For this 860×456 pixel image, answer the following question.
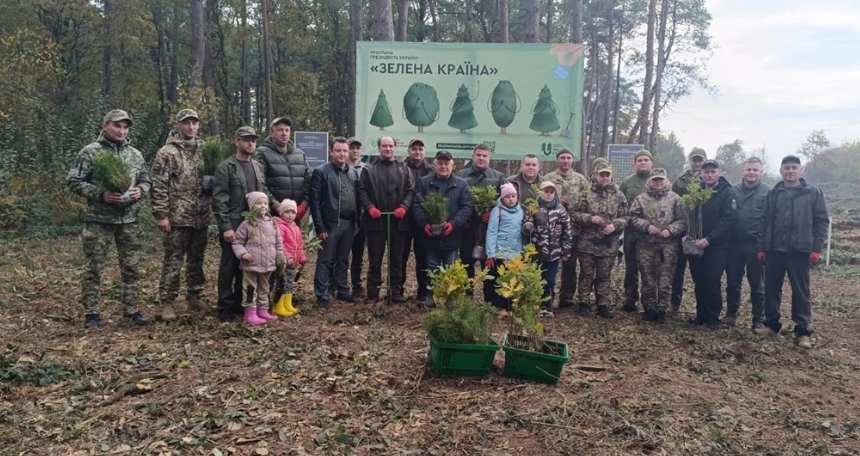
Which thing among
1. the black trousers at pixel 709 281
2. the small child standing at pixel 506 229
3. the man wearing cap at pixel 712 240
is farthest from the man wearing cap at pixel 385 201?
the black trousers at pixel 709 281

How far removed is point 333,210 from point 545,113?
4564 millimetres

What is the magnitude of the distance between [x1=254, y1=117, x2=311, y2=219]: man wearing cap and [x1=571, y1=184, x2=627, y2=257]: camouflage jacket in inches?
125

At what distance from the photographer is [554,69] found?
945 cm

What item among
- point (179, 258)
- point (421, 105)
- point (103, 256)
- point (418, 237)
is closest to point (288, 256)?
point (179, 258)

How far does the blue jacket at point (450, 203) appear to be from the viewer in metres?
6.48

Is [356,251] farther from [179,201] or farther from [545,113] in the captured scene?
[545,113]

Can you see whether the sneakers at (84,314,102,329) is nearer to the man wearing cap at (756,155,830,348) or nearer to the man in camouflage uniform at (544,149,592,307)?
the man in camouflage uniform at (544,149,592,307)

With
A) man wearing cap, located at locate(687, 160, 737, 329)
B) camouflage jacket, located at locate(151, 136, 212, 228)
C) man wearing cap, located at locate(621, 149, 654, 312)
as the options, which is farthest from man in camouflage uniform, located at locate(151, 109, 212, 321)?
man wearing cap, located at locate(687, 160, 737, 329)

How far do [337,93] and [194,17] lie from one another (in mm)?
9853

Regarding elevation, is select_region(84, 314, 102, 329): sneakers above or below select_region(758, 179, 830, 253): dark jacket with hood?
below

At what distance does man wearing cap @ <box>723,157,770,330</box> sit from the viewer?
21.5 feet

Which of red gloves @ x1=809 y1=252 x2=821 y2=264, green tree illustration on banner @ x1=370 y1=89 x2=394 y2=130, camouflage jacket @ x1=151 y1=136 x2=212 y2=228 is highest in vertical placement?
green tree illustration on banner @ x1=370 y1=89 x2=394 y2=130

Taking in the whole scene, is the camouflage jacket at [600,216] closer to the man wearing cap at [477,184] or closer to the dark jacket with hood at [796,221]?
the man wearing cap at [477,184]

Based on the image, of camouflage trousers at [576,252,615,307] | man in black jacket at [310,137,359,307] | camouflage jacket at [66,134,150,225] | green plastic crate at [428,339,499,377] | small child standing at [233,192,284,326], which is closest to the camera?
green plastic crate at [428,339,499,377]
